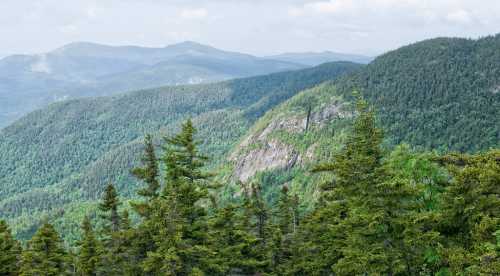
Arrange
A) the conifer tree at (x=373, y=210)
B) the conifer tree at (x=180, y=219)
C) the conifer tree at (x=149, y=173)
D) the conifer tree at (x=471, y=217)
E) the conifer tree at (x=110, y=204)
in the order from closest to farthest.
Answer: the conifer tree at (x=471, y=217) < the conifer tree at (x=373, y=210) < the conifer tree at (x=180, y=219) < the conifer tree at (x=149, y=173) < the conifer tree at (x=110, y=204)

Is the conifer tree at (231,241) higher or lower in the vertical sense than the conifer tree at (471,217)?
lower

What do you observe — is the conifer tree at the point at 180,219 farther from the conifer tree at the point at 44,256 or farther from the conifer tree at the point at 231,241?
the conifer tree at the point at 44,256

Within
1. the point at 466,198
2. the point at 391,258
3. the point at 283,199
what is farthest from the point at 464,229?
the point at 283,199

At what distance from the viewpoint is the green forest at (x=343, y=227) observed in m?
24.4

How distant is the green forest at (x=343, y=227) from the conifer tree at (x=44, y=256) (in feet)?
0.29

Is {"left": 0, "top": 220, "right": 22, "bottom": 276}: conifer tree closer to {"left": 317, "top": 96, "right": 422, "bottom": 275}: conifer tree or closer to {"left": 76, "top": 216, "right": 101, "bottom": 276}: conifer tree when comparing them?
{"left": 76, "top": 216, "right": 101, "bottom": 276}: conifer tree

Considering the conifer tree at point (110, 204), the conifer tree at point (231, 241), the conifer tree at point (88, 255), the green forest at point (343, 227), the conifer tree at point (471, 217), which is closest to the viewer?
the conifer tree at point (471, 217)

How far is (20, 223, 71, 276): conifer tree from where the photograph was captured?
36500 millimetres

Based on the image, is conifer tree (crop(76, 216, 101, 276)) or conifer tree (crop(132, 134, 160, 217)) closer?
conifer tree (crop(132, 134, 160, 217))

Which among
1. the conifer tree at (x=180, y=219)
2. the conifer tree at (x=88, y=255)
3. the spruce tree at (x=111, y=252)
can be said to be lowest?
the conifer tree at (x=88, y=255)

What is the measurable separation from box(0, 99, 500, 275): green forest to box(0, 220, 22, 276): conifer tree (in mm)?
96

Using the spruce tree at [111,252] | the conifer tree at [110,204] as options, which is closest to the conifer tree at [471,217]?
the spruce tree at [111,252]

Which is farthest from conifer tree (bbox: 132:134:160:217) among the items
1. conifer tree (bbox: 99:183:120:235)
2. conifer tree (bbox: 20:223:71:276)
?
conifer tree (bbox: 20:223:71:276)

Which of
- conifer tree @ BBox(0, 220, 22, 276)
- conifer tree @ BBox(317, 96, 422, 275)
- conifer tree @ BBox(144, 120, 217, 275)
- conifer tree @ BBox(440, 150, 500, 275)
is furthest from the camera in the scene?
conifer tree @ BBox(0, 220, 22, 276)
